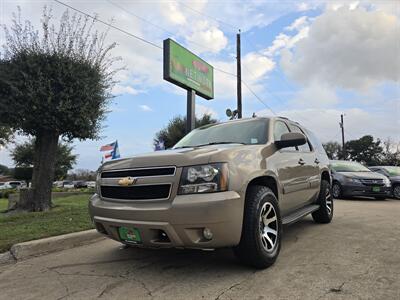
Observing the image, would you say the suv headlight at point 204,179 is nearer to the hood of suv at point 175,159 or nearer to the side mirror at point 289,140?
the hood of suv at point 175,159

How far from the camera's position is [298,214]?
5031 mm

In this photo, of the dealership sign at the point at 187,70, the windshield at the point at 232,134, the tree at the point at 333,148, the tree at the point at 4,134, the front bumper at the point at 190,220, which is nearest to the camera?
the front bumper at the point at 190,220

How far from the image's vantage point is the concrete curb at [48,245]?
189 inches

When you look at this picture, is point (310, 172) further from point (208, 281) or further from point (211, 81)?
point (211, 81)

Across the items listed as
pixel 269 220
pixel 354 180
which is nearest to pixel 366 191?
pixel 354 180

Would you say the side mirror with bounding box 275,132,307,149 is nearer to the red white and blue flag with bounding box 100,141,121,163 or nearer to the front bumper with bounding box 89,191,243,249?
the front bumper with bounding box 89,191,243,249

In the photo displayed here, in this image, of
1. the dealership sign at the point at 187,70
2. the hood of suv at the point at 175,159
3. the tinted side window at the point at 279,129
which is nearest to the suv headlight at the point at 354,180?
the dealership sign at the point at 187,70

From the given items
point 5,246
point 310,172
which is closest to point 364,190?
point 310,172

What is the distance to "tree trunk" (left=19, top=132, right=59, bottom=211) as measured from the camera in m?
9.18

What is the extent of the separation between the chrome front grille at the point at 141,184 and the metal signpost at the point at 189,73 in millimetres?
9663

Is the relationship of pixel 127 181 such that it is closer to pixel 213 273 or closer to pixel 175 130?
pixel 213 273

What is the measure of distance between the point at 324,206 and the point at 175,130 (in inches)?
897

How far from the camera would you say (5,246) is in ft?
16.4

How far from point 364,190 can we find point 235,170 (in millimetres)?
10253
